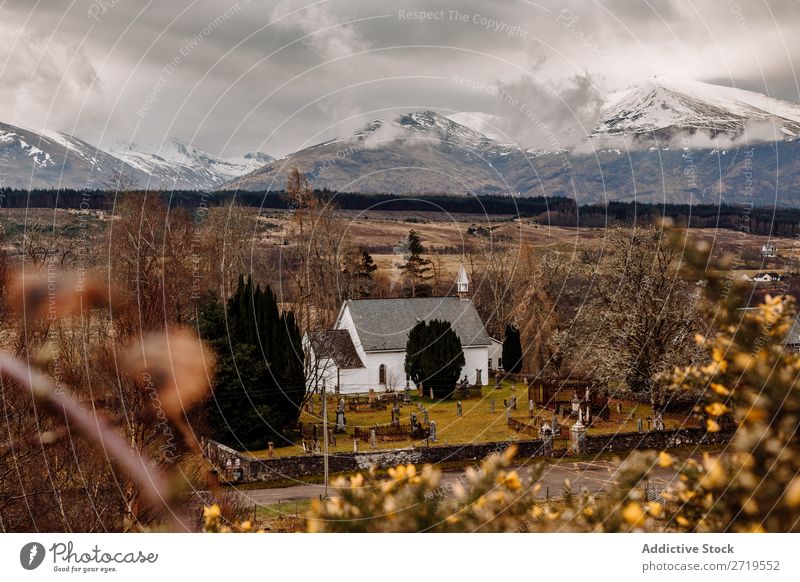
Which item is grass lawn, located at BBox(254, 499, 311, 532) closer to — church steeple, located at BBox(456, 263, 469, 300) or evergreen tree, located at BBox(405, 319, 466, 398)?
evergreen tree, located at BBox(405, 319, 466, 398)

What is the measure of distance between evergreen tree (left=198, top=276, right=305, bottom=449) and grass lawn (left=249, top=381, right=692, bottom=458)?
83 cm

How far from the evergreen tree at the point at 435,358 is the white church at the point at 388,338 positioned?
221 cm

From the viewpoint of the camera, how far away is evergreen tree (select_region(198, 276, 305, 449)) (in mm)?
18375

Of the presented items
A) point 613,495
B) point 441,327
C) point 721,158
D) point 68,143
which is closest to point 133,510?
point 68,143

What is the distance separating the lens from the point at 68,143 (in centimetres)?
1131

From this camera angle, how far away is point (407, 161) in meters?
59.2

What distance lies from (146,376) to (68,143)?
4.04 meters

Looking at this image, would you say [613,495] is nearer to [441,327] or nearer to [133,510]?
[133,510]

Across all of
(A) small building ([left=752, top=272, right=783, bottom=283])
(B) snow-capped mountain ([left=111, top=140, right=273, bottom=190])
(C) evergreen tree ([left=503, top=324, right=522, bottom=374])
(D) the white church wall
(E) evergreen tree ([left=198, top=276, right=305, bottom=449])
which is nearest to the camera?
(A) small building ([left=752, top=272, right=783, bottom=283])

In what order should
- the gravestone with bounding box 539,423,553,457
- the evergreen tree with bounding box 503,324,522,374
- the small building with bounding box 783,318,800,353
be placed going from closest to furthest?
the small building with bounding box 783,318,800,353
the gravestone with bounding box 539,423,553,457
the evergreen tree with bounding box 503,324,522,374

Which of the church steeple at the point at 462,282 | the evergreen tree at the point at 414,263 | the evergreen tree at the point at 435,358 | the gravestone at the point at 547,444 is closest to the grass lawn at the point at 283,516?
the gravestone at the point at 547,444

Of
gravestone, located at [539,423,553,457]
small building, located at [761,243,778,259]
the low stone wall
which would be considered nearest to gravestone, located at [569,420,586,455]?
the low stone wall

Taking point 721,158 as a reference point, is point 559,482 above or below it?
below

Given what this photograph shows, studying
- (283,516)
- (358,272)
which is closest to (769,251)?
(283,516)
